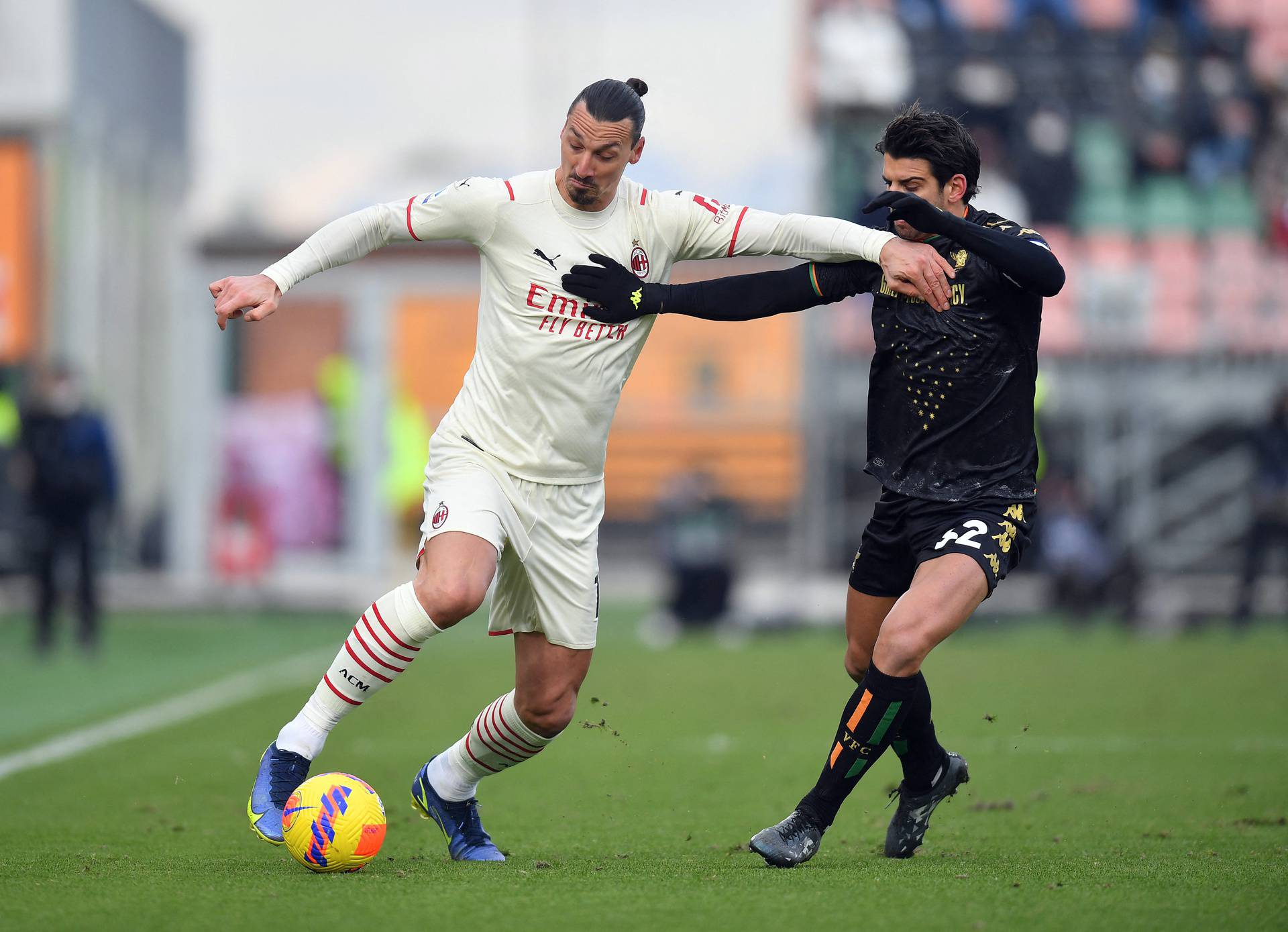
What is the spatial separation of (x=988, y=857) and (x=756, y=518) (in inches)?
884

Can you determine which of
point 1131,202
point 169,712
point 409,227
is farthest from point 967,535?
point 1131,202

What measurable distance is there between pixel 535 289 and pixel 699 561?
11.5 metres

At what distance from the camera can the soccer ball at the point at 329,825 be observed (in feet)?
17.1

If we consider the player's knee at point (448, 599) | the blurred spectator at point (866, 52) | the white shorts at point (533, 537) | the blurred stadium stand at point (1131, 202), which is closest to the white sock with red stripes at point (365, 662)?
the player's knee at point (448, 599)

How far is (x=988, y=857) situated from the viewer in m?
5.72

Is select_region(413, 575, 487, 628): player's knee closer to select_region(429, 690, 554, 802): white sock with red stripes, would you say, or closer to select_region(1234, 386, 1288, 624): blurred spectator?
select_region(429, 690, 554, 802): white sock with red stripes

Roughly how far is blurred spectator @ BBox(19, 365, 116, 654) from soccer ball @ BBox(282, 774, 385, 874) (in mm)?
9682

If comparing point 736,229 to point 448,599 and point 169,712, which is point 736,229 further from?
point 169,712

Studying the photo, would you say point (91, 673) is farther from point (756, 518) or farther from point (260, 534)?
point (756, 518)

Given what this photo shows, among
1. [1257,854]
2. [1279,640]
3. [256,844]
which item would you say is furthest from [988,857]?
[1279,640]

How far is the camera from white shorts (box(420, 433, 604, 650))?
5664 millimetres

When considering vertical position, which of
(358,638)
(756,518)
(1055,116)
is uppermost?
(1055,116)

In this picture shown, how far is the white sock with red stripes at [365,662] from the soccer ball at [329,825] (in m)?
0.15

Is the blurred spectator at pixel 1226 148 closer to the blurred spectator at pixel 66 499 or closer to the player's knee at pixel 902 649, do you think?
the blurred spectator at pixel 66 499
